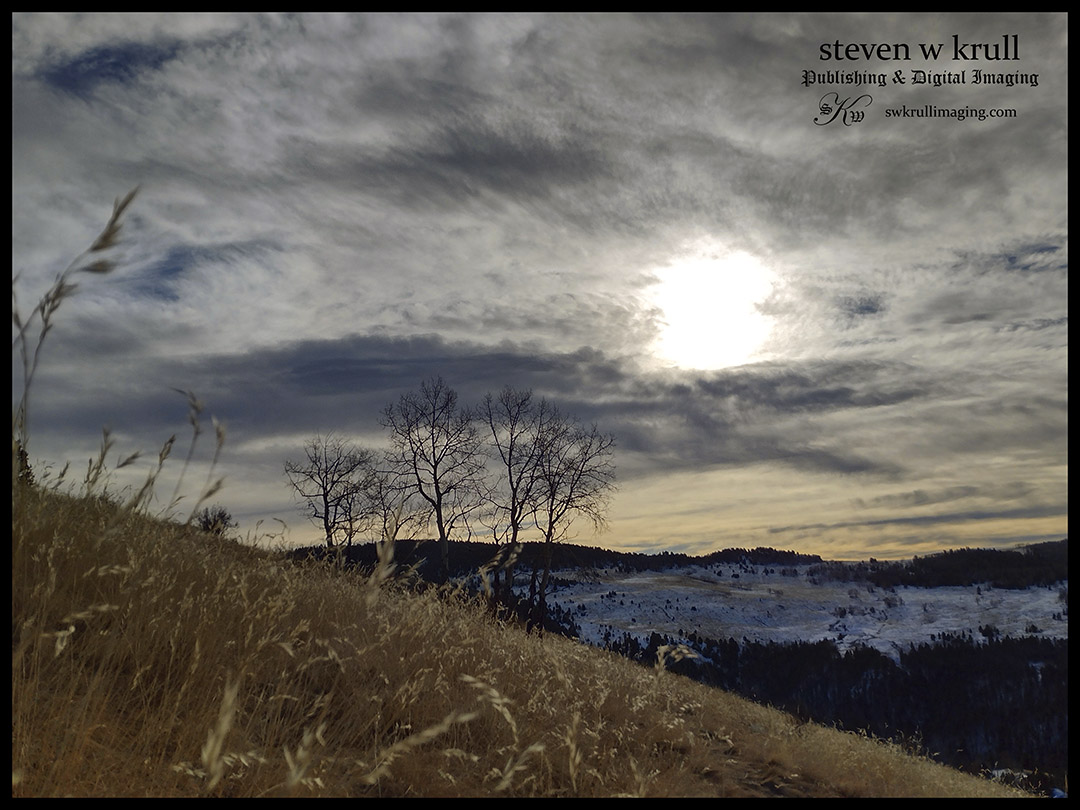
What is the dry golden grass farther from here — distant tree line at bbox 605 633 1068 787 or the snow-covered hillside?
distant tree line at bbox 605 633 1068 787

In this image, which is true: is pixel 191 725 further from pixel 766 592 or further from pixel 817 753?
pixel 766 592

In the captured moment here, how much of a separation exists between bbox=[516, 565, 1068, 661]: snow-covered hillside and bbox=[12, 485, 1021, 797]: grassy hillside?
67.3 metres

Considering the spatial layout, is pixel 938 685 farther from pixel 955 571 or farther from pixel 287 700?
pixel 287 700

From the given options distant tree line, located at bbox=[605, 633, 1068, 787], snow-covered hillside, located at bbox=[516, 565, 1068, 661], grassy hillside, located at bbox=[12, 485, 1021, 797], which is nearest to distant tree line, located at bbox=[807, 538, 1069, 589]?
snow-covered hillside, located at bbox=[516, 565, 1068, 661]

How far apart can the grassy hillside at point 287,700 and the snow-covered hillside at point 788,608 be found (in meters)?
67.3

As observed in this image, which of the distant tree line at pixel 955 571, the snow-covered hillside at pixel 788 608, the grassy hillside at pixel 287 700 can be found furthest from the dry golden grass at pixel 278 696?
the distant tree line at pixel 955 571

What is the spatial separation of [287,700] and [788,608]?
4578 inches

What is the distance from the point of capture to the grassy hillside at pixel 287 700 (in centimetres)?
279

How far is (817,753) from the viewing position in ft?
23.9

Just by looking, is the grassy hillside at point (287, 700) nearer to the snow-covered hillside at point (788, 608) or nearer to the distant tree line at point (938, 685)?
the snow-covered hillside at point (788, 608)

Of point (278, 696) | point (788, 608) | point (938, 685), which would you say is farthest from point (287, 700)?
point (938, 685)

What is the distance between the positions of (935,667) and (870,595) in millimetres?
24872

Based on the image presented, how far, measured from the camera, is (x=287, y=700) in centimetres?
425
